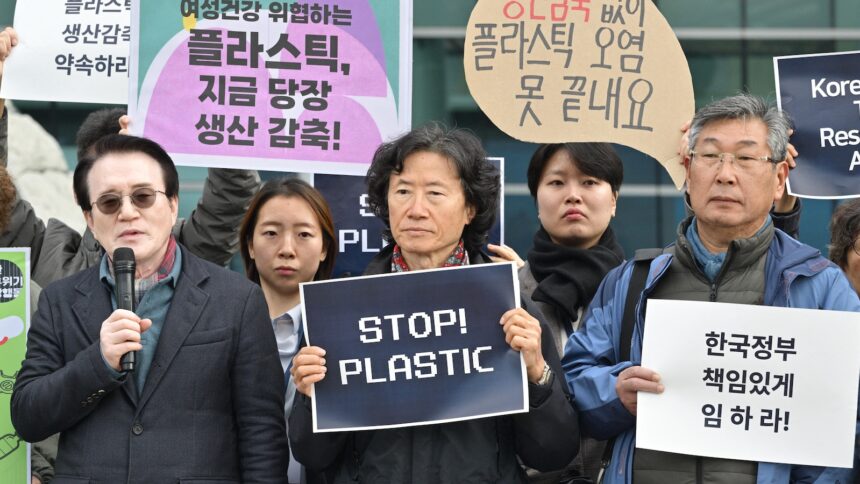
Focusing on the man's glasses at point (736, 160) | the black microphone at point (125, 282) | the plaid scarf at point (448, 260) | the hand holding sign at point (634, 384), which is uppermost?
the man's glasses at point (736, 160)

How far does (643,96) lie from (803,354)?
137 centimetres

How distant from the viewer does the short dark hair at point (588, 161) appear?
4820 millimetres

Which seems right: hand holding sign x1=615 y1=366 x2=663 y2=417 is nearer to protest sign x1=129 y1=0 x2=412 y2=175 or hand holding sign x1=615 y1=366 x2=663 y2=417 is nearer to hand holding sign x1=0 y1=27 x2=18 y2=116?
protest sign x1=129 y1=0 x2=412 y2=175

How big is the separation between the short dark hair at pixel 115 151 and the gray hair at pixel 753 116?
173 centimetres

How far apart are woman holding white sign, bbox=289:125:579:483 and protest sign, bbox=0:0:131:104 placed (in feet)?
6.68

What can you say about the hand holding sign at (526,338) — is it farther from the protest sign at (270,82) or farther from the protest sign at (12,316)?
the protest sign at (12,316)

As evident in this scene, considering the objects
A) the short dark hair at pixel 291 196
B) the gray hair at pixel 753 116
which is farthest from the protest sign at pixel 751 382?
the short dark hair at pixel 291 196

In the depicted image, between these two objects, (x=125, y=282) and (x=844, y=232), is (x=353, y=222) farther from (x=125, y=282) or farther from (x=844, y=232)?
(x=844, y=232)

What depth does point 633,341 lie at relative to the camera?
3.93 meters

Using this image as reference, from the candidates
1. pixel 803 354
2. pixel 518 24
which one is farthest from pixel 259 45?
pixel 803 354

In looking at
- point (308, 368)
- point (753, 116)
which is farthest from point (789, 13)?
point (308, 368)

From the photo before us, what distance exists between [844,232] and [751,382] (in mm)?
1237

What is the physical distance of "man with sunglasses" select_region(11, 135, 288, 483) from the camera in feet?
12.1

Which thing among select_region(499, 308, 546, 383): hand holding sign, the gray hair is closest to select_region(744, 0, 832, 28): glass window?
the gray hair
